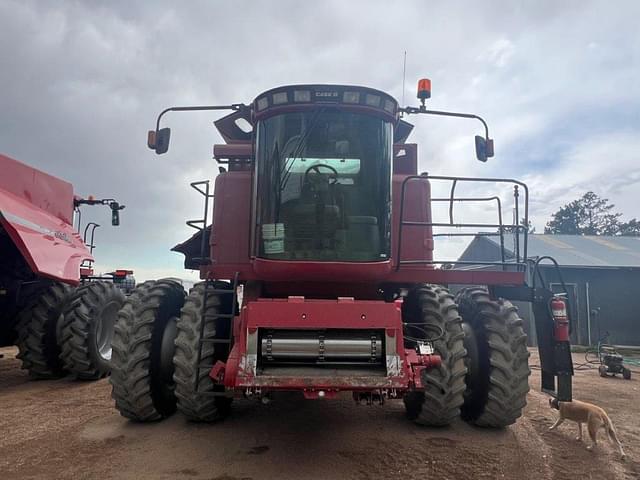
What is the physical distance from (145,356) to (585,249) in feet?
65.5

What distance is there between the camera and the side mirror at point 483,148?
16.5 ft

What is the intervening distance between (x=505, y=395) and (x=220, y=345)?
2.73 metres

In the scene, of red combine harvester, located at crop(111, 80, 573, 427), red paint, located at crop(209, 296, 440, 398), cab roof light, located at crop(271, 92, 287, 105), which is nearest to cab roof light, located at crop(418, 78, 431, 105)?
red combine harvester, located at crop(111, 80, 573, 427)

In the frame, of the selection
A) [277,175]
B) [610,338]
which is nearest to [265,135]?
[277,175]

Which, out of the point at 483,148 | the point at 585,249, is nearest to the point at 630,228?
the point at 585,249

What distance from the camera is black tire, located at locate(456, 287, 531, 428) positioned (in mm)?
4406

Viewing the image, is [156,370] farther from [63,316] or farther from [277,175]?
[63,316]

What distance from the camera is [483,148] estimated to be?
5.06m

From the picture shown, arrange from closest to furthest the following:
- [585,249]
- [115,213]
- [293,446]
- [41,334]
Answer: [293,446] < [41,334] < [115,213] < [585,249]

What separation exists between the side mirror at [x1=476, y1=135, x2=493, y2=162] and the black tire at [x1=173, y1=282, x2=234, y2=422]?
309 centimetres

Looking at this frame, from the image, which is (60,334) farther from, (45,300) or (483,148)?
(483,148)

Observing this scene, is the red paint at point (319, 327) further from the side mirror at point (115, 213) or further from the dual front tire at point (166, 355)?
the side mirror at point (115, 213)

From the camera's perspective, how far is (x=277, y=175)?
421 centimetres

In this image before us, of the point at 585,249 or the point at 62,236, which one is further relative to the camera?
the point at 585,249
